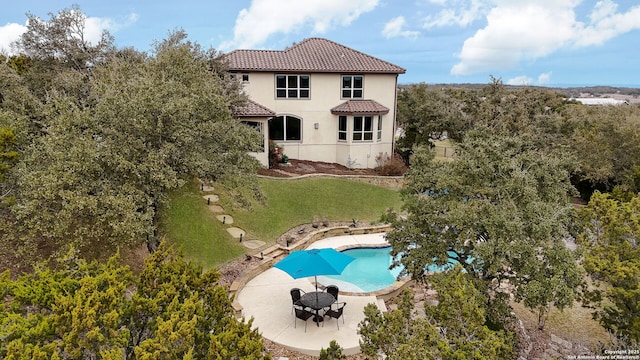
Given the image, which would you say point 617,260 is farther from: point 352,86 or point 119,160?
point 352,86

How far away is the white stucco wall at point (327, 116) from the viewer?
2839 centimetres

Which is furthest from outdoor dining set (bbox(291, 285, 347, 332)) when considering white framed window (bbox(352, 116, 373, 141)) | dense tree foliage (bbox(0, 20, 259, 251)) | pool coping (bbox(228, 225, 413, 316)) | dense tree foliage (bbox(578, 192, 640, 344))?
white framed window (bbox(352, 116, 373, 141))

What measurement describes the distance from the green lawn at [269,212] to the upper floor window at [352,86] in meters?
7.50

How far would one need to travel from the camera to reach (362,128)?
28844mm

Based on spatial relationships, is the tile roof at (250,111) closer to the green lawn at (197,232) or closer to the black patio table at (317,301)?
the green lawn at (197,232)

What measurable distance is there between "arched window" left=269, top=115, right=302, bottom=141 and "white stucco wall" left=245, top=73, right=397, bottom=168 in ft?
1.06

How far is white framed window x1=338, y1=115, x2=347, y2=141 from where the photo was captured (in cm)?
2900

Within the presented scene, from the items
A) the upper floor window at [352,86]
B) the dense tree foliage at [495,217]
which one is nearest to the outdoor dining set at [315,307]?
the dense tree foliage at [495,217]

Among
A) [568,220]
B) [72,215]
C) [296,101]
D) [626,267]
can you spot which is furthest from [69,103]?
[296,101]

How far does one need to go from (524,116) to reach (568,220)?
68.4 ft

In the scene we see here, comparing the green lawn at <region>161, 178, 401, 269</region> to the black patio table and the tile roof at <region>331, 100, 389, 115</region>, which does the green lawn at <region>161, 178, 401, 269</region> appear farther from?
the tile roof at <region>331, 100, 389, 115</region>

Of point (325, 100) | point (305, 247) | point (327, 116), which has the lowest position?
point (305, 247)

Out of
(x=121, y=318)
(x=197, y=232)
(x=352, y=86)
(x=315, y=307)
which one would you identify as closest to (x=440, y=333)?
(x=315, y=307)

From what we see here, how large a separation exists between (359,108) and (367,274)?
1429 centimetres
